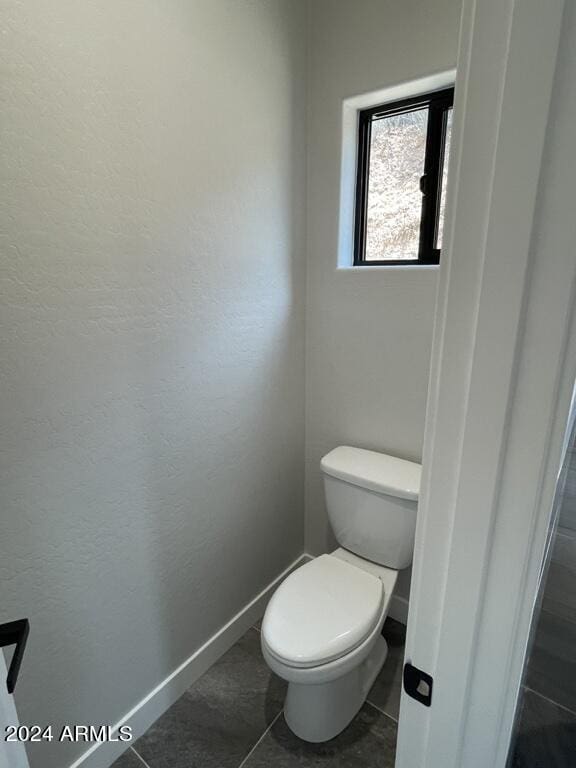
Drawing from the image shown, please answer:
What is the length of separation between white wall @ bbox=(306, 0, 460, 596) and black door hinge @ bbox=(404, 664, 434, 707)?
1.12 meters

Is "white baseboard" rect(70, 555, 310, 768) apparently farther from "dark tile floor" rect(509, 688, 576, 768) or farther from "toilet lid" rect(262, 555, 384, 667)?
"dark tile floor" rect(509, 688, 576, 768)

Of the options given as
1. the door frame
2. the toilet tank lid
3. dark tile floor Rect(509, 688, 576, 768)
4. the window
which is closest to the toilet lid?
the toilet tank lid

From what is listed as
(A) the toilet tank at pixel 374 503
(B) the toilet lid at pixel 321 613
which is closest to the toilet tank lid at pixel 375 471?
(A) the toilet tank at pixel 374 503

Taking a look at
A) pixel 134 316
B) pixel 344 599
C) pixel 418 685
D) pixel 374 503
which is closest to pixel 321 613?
pixel 344 599

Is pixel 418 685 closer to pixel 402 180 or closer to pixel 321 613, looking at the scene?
pixel 321 613

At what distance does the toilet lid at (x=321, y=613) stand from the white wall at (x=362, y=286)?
18.3 inches

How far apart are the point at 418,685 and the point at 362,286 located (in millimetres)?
1337

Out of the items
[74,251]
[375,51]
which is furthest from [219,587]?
[375,51]

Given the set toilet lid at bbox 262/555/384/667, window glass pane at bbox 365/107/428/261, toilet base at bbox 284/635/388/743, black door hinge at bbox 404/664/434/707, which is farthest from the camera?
window glass pane at bbox 365/107/428/261

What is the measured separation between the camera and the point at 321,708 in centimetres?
128

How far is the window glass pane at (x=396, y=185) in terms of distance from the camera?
1.52 meters

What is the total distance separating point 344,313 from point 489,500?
4.33 ft

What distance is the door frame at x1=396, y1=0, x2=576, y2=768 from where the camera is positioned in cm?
33

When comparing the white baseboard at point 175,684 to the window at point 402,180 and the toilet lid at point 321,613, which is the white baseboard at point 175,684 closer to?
the toilet lid at point 321,613
